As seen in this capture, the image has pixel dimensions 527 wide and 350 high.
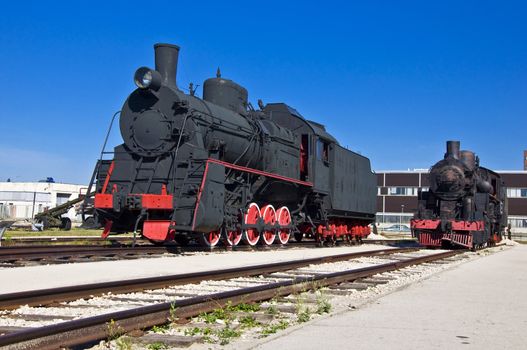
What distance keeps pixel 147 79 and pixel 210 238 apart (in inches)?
183

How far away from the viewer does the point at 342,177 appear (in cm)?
2423

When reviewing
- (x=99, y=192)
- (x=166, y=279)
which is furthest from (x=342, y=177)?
(x=166, y=279)

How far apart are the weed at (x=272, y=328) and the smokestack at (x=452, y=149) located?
20441 millimetres

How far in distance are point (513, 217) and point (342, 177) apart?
56052mm

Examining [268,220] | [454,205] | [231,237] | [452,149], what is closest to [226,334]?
[231,237]

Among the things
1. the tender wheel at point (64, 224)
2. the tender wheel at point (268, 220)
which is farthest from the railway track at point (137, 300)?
the tender wheel at point (64, 224)

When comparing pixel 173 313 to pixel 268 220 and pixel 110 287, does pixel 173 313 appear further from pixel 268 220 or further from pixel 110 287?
pixel 268 220

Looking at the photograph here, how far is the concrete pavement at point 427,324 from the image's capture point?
17.3 ft

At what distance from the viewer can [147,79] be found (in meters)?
15.3

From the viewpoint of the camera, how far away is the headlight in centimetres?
1523

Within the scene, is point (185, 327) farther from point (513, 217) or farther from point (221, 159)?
point (513, 217)

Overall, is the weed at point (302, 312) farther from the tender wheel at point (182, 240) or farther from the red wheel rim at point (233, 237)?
the tender wheel at point (182, 240)

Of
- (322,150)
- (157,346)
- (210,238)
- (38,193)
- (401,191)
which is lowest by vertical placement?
(157,346)

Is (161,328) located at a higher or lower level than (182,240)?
lower
